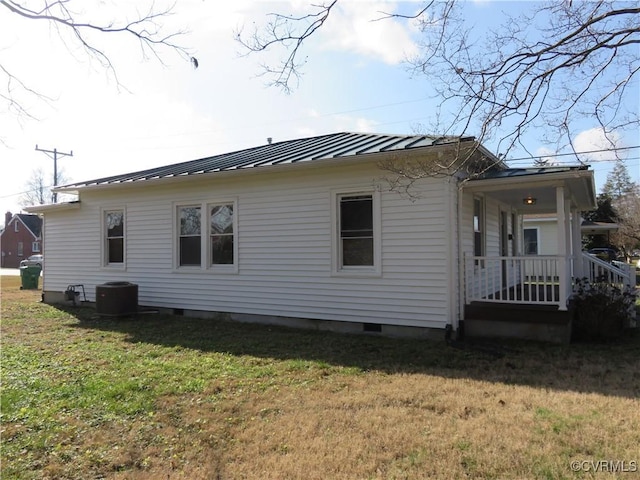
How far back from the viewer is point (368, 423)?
4125 millimetres

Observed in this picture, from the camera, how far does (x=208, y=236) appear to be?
1031 centimetres

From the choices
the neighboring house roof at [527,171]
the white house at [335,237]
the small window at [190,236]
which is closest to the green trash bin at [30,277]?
the white house at [335,237]

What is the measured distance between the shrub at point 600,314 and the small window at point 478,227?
74.6 inches

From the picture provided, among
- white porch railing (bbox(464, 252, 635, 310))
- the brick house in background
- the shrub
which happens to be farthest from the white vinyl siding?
the brick house in background

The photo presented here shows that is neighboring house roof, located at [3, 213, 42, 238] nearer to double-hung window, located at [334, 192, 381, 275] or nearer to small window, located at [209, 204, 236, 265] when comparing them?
small window, located at [209, 204, 236, 265]

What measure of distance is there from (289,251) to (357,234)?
4.86ft

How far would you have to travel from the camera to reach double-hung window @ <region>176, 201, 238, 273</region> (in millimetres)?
10102

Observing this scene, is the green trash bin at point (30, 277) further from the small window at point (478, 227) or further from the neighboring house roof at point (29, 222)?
the neighboring house roof at point (29, 222)

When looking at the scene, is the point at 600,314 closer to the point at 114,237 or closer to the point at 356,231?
the point at 356,231

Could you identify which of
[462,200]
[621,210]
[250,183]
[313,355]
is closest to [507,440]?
[313,355]

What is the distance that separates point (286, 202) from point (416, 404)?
540 cm

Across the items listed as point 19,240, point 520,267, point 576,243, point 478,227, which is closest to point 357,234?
point 478,227

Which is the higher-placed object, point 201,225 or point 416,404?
point 201,225

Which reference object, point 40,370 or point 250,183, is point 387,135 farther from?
point 40,370
